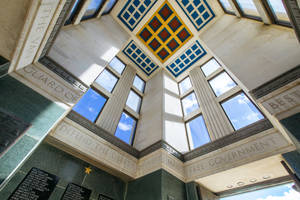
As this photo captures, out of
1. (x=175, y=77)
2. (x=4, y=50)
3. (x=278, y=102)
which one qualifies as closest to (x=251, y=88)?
(x=278, y=102)

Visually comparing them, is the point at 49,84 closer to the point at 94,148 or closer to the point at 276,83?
the point at 94,148

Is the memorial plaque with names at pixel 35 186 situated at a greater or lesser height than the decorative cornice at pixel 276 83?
lesser

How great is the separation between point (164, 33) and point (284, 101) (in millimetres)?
10418

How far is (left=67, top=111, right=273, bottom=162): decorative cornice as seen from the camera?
5113mm

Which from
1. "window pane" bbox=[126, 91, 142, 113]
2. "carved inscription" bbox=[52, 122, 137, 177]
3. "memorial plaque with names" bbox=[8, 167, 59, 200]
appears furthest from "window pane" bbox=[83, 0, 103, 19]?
"memorial plaque with names" bbox=[8, 167, 59, 200]

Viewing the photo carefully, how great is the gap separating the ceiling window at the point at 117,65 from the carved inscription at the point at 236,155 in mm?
8302

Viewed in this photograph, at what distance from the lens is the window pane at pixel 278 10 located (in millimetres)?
4758

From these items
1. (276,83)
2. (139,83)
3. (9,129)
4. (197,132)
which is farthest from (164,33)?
(9,129)

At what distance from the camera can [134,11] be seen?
11023mm

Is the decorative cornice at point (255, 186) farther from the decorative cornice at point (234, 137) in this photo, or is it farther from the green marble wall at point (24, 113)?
the green marble wall at point (24, 113)

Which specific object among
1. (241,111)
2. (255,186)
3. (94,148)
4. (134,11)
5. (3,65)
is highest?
(134,11)

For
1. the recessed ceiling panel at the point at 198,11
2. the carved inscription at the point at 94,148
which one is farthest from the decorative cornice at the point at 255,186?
the recessed ceiling panel at the point at 198,11

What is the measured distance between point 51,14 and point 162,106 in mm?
6356

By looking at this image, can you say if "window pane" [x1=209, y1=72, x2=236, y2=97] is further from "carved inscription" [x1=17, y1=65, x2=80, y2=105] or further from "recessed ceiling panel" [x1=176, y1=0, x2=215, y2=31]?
"carved inscription" [x1=17, y1=65, x2=80, y2=105]
